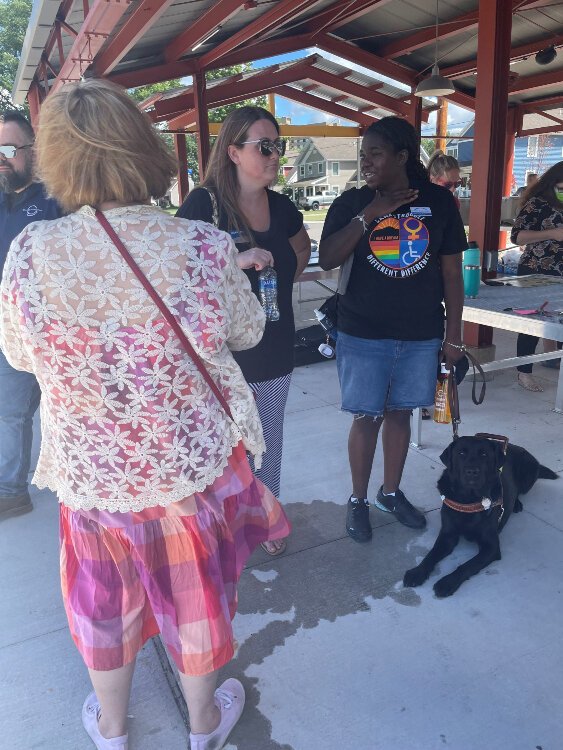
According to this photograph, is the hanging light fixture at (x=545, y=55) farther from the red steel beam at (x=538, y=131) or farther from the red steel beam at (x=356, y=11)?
the red steel beam at (x=538, y=131)

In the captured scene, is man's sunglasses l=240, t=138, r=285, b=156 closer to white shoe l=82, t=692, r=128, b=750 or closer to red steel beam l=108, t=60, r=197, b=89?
white shoe l=82, t=692, r=128, b=750

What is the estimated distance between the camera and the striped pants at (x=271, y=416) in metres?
2.23

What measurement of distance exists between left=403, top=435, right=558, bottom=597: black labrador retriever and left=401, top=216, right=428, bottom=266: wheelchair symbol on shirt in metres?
0.78

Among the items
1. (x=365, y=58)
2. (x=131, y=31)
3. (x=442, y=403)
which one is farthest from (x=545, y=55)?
(x=442, y=403)

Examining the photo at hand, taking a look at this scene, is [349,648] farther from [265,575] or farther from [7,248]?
[7,248]

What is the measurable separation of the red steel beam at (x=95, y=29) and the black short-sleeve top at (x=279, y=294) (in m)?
1.75

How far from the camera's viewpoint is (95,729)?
1646mm

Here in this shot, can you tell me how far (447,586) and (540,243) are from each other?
124 inches

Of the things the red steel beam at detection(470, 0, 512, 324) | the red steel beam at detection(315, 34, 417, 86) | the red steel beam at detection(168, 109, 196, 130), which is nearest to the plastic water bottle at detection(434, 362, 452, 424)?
the red steel beam at detection(470, 0, 512, 324)

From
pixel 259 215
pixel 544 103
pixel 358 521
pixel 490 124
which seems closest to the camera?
pixel 259 215

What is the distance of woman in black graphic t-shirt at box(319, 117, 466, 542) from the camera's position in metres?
2.27

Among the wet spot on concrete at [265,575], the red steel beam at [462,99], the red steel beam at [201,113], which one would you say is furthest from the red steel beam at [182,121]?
the wet spot on concrete at [265,575]

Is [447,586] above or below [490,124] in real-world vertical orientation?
below

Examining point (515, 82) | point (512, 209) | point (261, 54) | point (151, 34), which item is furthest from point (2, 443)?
point (515, 82)
